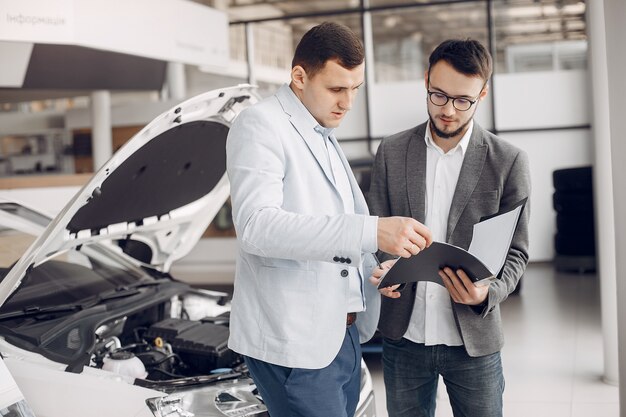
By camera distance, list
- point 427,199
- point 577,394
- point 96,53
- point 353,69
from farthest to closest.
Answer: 1. point 96,53
2. point 577,394
3. point 427,199
4. point 353,69

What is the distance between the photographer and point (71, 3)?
183 inches

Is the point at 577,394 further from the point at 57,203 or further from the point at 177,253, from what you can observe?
the point at 57,203

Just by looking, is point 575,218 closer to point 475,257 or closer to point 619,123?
point 619,123

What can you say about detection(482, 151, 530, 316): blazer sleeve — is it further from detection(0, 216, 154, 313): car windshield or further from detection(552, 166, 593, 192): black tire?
detection(552, 166, 593, 192): black tire

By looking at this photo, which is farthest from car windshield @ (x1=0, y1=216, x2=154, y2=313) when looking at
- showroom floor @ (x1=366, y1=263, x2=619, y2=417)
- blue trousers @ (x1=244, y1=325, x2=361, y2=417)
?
showroom floor @ (x1=366, y1=263, x2=619, y2=417)

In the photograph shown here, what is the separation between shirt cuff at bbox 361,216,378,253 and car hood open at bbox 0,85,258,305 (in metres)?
0.95

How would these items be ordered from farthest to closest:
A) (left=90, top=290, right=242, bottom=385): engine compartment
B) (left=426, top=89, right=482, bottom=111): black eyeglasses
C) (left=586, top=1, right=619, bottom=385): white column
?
(left=586, top=1, right=619, bottom=385): white column < (left=90, top=290, right=242, bottom=385): engine compartment < (left=426, top=89, right=482, bottom=111): black eyeglasses

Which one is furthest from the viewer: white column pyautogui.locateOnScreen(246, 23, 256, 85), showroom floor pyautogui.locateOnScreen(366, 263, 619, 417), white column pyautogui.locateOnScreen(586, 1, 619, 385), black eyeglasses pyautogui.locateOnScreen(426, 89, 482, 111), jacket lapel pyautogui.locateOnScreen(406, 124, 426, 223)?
white column pyautogui.locateOnScreen(246, 23, 256, 85)

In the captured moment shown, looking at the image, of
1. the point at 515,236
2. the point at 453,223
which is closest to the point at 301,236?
the point at 453,223

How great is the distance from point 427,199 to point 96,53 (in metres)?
6.07

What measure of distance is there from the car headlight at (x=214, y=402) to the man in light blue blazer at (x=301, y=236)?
1.73 ft

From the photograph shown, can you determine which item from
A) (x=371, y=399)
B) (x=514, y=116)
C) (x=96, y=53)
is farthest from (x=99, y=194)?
(x=514, y=116)

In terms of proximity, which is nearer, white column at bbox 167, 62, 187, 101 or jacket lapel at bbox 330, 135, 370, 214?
jacket lapel at bbox 330, 135, 370, 214

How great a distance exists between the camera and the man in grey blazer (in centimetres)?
206
